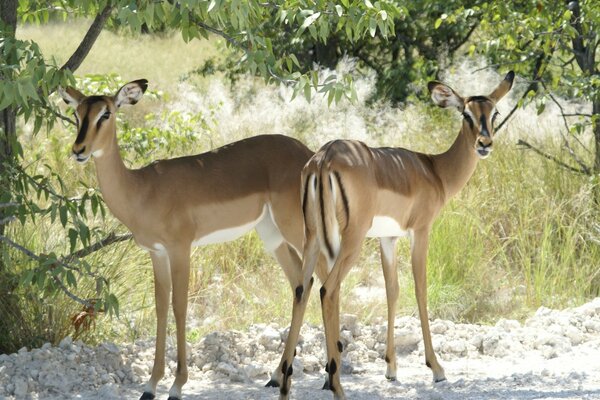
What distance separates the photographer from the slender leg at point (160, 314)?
6.31 meters

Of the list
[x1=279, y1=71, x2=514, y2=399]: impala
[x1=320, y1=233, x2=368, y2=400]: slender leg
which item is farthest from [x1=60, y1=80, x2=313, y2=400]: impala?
[x1=279, y1=71, x2=514, y2=399]: impala

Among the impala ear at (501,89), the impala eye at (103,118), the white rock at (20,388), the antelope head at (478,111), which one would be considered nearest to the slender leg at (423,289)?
the antelope head at (478,111)

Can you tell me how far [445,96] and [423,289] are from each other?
4.15ft

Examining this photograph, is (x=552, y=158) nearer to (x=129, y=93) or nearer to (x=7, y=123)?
(x=129, y=93)

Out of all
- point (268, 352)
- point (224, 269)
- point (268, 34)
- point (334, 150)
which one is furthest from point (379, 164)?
point (268, 34)

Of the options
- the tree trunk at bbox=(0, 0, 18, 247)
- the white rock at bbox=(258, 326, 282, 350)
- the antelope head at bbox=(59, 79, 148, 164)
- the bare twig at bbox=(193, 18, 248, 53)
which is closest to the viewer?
the antelope head at bbox=(59, 79, 148, 164)

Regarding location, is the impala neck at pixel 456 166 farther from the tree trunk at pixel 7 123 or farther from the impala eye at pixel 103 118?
the tree trunk at pixel 7 123

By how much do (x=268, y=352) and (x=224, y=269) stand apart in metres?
2.26

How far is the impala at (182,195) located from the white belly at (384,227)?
0.47m

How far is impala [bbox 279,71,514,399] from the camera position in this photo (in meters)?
6.03

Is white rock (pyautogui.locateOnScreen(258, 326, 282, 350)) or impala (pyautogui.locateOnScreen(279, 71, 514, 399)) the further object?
white rock (pyautogui.locateOnScreen(258, 326, 282, 350))

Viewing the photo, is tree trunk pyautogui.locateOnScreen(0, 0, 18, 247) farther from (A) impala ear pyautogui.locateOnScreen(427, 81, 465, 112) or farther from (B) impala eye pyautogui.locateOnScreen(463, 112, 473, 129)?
(B) impala eye pyautogui.locateOnScreen(463, 112, 473, 129)

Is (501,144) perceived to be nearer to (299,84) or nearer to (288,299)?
(288,299)

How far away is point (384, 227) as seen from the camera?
6.53 meters
